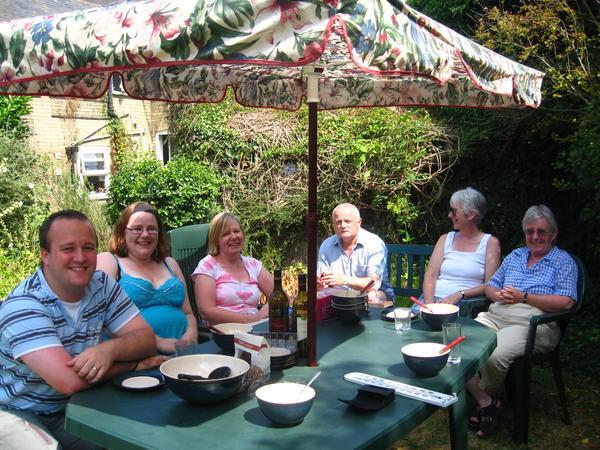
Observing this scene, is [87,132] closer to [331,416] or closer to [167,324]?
[167,324]

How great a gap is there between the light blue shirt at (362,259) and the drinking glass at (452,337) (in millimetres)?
1584

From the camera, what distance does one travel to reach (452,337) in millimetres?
2262

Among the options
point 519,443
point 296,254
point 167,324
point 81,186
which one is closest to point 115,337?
point 167,324

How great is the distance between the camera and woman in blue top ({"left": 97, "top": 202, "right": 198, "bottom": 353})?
3113 millimetres

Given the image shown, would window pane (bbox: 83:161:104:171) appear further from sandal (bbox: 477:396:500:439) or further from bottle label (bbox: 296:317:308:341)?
bottle label (bbox: 296:317:308:341)

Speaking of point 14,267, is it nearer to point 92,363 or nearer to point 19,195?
point 19,195

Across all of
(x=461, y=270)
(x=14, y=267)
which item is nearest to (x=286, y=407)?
(x=461, y=270)

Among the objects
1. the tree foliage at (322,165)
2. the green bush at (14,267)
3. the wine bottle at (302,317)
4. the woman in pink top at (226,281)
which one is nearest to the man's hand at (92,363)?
the wine bottle at (302,317)

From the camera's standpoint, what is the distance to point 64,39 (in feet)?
5.71

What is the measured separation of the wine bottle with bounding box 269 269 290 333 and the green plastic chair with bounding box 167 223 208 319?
1.72 m

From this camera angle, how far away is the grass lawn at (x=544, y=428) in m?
3.28

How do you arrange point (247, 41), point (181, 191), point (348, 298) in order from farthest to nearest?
1. point (181, 191)
2. point (348, 298)
3. point (247, 41)

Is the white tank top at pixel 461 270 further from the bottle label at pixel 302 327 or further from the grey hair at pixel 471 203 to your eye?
the bottle label at pixel 302 327

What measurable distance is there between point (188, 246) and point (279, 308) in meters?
1.88
